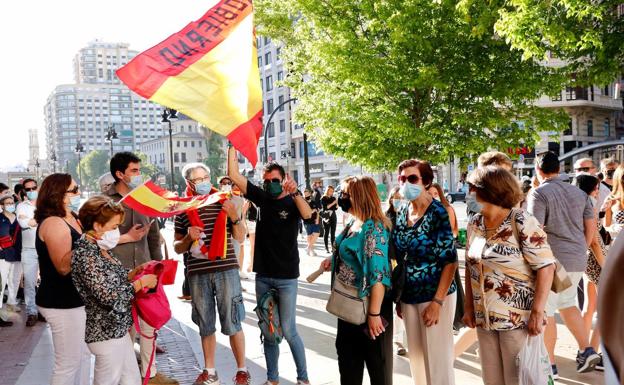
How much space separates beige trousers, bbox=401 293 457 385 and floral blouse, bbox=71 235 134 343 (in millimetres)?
2043

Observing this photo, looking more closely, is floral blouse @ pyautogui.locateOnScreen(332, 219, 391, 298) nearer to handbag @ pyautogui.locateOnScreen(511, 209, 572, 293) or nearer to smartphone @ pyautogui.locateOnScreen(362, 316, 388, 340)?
smartphone @ pyautogui.locateOnScreen(362, 316, 388, 340)

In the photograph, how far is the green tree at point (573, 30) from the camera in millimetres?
9266

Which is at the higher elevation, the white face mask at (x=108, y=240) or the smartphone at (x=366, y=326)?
the white face mask at (x=108, y=240)

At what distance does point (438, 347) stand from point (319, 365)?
2.10m

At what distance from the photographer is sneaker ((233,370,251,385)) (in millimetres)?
5523

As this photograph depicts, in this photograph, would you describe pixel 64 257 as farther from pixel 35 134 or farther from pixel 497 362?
pixel 35 134

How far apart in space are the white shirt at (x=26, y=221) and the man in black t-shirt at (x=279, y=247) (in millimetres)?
5010

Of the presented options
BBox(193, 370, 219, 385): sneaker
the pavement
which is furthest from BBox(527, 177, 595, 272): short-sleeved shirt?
BBox(193, 370, 219, 385): sneaker

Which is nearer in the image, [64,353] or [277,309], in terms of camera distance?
[64,353]

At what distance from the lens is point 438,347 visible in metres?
4.33

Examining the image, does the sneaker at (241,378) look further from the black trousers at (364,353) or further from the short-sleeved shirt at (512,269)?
the short-sleeved shirt at (512,269)

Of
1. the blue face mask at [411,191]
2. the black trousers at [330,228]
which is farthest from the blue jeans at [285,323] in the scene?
the black trousers at [330,228]

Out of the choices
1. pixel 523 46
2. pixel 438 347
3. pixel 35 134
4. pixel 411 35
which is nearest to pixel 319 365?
pixel 438 347

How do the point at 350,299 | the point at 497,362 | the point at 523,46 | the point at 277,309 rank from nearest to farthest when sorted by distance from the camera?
1. the point at 497,362
2. the point at 350,299
3. the point at 277,309
4. the point at 523,46
